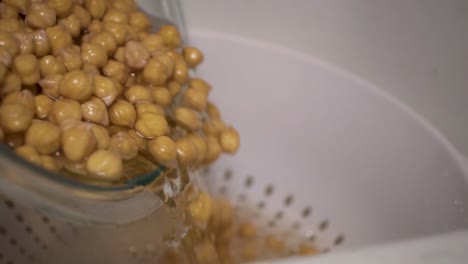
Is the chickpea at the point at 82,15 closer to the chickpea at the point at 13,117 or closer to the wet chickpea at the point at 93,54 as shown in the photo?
the wet chickpea at the point at 93,54

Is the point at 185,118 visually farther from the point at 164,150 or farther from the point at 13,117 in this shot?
the point at 13,117

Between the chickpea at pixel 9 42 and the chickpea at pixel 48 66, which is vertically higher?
the chickpea at pixel 9 42

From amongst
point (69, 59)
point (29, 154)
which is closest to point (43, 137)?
point (29, 154)

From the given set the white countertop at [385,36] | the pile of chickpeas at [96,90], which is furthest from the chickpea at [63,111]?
the white countertop at [385,36]

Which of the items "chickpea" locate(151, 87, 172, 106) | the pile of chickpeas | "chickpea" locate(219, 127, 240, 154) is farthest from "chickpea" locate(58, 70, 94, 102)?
"chickpea" locate(219, 127, 240, 154)

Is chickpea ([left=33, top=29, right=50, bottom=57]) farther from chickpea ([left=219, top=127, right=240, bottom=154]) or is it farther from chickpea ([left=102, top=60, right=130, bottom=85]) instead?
chickpea ([left=219, top=127, right=240, bottom=154])

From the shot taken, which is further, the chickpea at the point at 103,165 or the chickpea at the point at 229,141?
the chickpea at the point at 229,141
